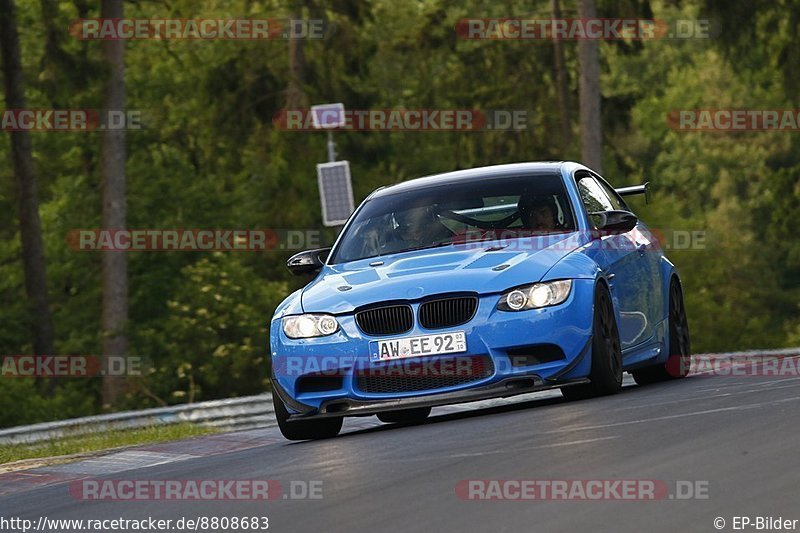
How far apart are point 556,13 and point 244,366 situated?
57.4 ft

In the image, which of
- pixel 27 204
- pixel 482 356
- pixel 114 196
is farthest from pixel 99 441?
pixel 27 204

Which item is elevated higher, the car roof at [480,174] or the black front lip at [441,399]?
the car roof at [480,174]

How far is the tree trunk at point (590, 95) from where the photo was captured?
30516 mm

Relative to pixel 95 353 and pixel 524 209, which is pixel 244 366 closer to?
pixel 95 353

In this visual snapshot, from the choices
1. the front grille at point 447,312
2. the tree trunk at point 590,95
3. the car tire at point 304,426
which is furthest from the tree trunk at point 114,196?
the front grille at point 447,312

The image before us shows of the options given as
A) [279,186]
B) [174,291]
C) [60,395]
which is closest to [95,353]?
[174,291]

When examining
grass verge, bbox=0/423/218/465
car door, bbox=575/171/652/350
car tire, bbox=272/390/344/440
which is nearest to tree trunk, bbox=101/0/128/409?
grass verge, bbox=0/423/218/465

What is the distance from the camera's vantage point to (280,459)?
33.1 feet

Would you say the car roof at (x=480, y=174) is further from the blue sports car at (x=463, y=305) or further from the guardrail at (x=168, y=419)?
the guardrail at (x=168, y=419)

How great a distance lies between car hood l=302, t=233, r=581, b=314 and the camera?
1103 centimetres

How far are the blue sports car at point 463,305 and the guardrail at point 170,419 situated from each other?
3.91 metres

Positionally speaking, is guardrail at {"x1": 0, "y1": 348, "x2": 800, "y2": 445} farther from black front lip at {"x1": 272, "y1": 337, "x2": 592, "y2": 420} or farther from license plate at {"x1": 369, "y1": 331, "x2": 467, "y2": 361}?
license plate at {"x1": 369, "y1": 331, "x2": 467, "y2": 361}

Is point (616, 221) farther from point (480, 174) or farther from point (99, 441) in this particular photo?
point (99, 441)

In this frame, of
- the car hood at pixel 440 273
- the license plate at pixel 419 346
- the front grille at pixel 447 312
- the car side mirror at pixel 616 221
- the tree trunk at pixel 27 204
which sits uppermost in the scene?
the car side mirror at pixel 616 221
